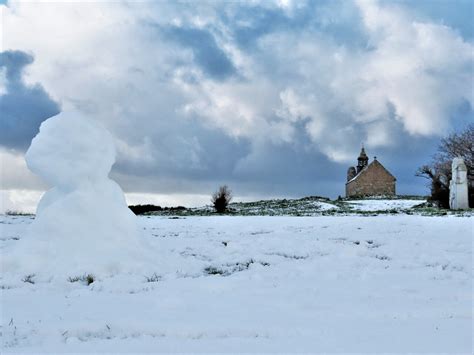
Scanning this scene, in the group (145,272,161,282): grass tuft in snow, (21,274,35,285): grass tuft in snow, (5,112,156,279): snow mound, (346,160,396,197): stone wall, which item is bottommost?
(21,274,35,285): grass tuft in snow

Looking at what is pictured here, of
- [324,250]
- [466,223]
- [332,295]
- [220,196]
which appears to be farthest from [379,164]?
[332,295]

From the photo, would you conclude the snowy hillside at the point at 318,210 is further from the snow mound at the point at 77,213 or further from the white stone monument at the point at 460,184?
the snow mound at the point at 77,213

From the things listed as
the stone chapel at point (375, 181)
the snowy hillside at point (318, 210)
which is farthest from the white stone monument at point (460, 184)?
the stone chapel at point (375, 181)

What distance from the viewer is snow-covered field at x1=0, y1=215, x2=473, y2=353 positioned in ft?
11.8

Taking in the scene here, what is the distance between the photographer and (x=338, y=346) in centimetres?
347

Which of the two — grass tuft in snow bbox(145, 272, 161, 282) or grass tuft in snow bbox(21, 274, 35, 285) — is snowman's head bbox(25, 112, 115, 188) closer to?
grass tuft in snow bbox(21, 274, 35, 285)

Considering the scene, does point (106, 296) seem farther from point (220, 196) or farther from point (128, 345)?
point (220, 196)

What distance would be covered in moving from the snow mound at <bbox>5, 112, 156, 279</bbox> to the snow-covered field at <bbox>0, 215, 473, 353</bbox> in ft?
1.66

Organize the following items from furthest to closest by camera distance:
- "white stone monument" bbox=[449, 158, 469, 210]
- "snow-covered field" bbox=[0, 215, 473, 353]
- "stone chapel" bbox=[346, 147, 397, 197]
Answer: "stone chapel" bbox=[346, 147, 397, 197] < "white stone monument" bbox=[449, 158, 469, 210] < "snow-covered field" bbox=[0, 215, 473, 353]

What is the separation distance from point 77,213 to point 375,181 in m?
50.7

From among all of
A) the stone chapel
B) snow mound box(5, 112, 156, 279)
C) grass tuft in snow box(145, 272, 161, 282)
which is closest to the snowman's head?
snow mound box(5, 112, 156, 279)

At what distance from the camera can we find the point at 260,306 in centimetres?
464

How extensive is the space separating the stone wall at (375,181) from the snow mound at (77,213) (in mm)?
49000

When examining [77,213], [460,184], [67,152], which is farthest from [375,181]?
[77,213]
